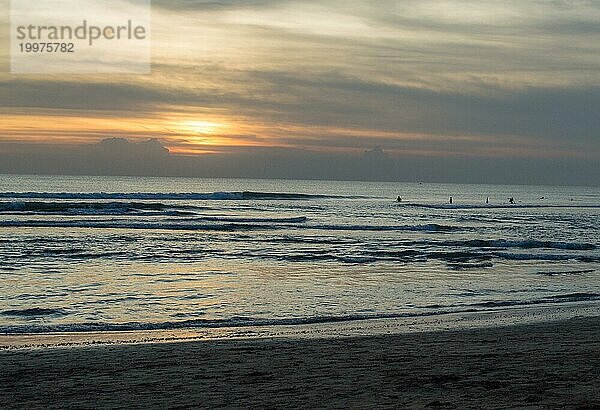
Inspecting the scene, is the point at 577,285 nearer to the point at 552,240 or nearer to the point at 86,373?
the point at 86,373

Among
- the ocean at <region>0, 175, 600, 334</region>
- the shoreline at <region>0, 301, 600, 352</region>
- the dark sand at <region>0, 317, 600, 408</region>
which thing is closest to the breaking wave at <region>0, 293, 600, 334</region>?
the ocean at <region>0, 175, 600, 334</region>

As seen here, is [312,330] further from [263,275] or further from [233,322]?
[263,275]

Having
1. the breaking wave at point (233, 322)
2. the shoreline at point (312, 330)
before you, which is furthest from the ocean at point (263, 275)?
the shoreline at point (312, 330)

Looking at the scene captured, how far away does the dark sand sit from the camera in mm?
6391

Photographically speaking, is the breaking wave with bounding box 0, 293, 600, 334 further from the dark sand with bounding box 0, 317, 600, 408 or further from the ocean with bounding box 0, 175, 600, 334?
the dark sand with bounding box 0, 317, 600, 408

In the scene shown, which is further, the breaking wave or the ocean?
the ocean

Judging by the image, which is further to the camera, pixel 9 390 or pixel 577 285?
pixel 577 285

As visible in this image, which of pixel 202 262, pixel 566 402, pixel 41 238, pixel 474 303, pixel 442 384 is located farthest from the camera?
pixel 41 238

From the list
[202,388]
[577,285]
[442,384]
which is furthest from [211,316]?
[577,285]

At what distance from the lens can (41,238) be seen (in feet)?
96.5

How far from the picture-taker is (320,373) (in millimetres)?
7578

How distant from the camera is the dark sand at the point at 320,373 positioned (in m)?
6.39

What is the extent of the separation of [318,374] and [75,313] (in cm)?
646

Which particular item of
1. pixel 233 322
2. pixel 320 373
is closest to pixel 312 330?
pixel 233 322
